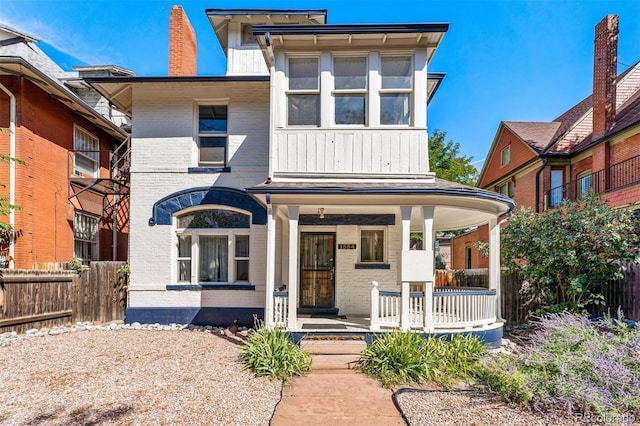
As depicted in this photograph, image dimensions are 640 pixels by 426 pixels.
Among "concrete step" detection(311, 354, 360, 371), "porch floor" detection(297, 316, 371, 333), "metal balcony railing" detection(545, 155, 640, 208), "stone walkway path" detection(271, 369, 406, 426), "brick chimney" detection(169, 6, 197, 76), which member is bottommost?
"stone walkway path" detection(271, 369, 406, 426)

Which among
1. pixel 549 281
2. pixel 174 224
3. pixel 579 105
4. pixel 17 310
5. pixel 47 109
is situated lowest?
pixel 17 310

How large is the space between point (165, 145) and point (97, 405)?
259 inches

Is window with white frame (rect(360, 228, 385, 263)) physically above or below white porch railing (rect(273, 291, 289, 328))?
above

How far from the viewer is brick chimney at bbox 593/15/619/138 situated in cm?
1417

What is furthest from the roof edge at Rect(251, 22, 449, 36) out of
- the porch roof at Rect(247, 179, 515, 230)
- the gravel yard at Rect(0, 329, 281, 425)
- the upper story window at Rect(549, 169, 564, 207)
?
the upper story window at Rect(549, 169, 564, 207)

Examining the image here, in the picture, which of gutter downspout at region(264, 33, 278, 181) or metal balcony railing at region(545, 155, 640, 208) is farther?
metal balcony railing at region(545, 155, 640, 208)

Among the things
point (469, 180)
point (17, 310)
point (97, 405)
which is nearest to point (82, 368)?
point (97, 405)

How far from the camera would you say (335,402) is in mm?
5023

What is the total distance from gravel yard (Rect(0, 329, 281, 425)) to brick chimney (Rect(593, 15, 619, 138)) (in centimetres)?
1592

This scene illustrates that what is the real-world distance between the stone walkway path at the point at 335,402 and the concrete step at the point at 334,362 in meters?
0.20

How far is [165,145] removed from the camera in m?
9.62

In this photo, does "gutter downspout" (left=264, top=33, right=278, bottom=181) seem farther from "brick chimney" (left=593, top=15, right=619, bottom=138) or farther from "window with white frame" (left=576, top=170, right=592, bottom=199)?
"window with white frame" (left=576, top=170, right=592, bottom=199)

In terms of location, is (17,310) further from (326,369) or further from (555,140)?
(555,140)

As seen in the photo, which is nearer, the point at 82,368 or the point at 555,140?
the point at 82,368
